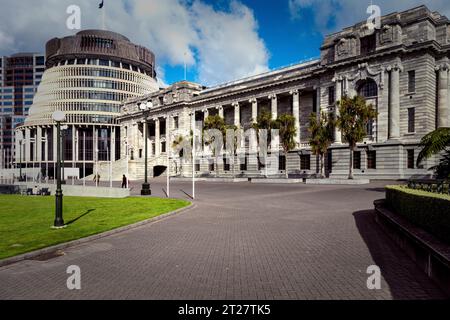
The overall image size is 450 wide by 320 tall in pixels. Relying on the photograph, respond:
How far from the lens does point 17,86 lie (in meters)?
159

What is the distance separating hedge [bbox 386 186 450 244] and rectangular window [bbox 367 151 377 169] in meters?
33.8

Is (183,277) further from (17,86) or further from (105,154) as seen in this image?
(17,86)

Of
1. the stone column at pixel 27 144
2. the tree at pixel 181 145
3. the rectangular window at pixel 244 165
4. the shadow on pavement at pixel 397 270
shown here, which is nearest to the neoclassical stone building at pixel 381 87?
the rectangular window at pixel 244 165

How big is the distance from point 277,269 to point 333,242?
3236 millimetres

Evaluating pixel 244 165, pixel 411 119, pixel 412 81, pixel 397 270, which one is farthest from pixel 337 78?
pixel 397 270

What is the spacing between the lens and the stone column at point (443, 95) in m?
39.4

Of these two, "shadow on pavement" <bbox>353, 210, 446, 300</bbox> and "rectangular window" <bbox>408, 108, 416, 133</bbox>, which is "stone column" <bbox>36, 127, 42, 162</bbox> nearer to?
"rectangular window" <bbox>408, 108, 416, 133</bbox>

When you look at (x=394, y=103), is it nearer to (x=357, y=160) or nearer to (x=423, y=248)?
(x=357, y=160)

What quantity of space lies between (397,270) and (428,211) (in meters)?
1.86

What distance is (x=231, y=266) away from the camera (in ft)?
23.9

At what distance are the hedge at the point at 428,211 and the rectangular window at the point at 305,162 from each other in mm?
40003
